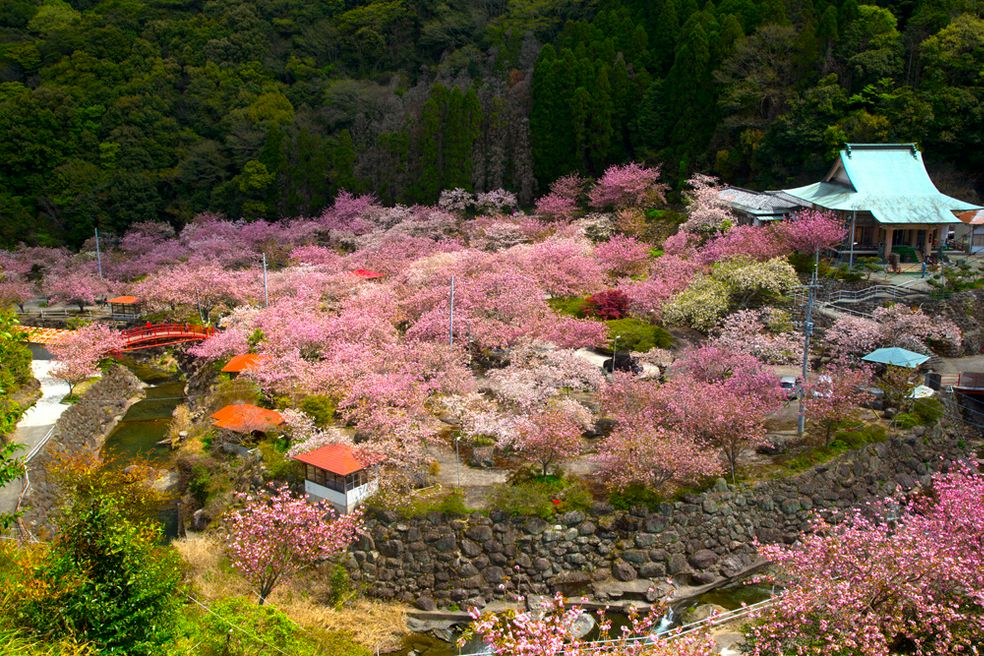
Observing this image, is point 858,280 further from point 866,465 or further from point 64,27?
point 64,27

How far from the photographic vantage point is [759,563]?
742 inches

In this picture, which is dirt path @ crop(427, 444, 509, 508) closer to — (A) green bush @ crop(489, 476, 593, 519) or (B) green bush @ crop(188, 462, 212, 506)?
(A) green bush @ crop(489, 476, 593, 519)

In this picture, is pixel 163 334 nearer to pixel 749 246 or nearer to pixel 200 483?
pixel 200 483

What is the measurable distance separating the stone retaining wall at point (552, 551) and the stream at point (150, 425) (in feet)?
23.6

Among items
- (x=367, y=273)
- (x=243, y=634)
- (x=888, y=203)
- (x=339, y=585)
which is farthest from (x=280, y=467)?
(x=888, y=203)

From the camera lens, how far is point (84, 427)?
89.8ft

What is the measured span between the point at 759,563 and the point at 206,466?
50.2 feet

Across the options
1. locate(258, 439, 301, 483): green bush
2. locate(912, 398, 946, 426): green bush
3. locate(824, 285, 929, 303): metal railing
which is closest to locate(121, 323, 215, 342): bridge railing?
locate(258, 439, 301, 483): green bush

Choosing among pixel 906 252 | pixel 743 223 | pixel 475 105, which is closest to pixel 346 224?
pixel 475 105

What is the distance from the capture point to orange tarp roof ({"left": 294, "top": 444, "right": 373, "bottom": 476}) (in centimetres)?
1842

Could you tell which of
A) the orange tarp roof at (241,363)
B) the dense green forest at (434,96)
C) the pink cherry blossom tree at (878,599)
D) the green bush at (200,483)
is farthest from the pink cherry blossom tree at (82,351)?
the pink cherry blossom tree at (878,599)

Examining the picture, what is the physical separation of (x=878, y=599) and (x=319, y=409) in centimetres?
1536

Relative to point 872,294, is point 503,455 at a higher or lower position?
lower

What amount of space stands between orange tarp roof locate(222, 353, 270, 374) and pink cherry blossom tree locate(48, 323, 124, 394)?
6.05 m
